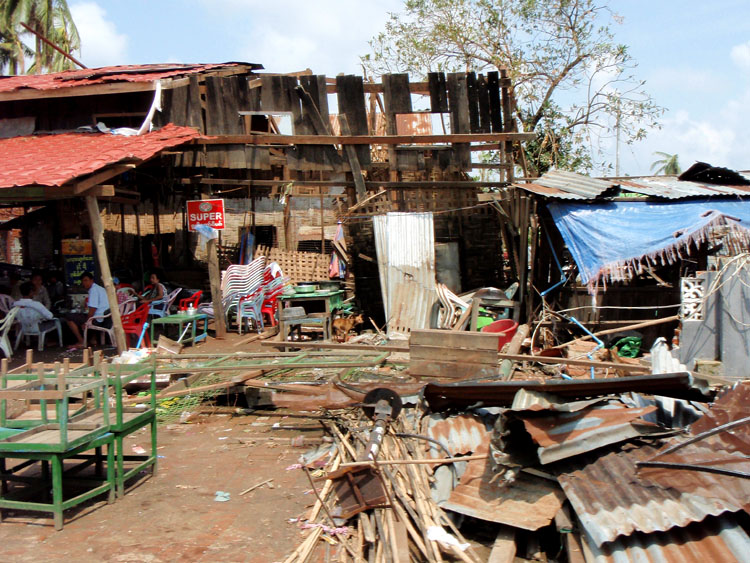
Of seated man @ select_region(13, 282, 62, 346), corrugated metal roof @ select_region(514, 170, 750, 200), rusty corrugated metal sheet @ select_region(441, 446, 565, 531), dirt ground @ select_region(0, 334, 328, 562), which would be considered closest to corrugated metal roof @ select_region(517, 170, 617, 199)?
corrugated metal roof @ select_region(514, 170, 750, 200)

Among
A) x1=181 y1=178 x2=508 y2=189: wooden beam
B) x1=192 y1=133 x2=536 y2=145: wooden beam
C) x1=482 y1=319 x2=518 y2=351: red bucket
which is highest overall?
x1=192 y1=133 x2=536 y2=145: wooden beam

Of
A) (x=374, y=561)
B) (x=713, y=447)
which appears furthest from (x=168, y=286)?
(x=713, y=447)

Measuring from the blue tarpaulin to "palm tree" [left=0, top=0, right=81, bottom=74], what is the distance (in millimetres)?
25892

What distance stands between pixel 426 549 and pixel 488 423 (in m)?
1.72

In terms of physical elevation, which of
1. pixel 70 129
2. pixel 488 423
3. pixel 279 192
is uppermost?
pixel 70 129

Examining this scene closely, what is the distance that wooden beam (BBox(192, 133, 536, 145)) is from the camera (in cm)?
1208

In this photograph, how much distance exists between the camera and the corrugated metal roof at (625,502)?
3.76 metres

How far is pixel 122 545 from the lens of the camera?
4.38 meters

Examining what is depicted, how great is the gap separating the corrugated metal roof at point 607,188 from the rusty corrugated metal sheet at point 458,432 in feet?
19.1

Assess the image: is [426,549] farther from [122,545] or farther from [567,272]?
[567,272]

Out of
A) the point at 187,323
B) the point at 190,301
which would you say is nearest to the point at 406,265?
the point at 187,323

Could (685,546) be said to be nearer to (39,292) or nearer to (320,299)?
(320,299)

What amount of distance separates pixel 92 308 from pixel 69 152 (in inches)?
106

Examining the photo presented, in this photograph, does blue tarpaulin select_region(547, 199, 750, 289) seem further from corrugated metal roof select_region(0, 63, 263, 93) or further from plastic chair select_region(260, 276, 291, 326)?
corrugated metal roof select_region(0, 63, 263, 93)
